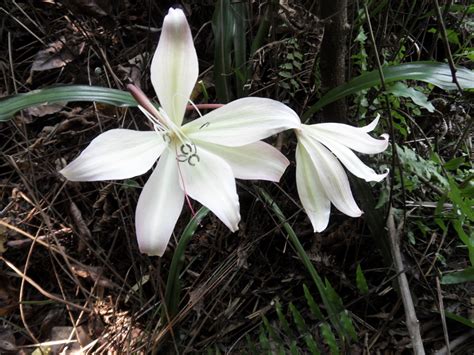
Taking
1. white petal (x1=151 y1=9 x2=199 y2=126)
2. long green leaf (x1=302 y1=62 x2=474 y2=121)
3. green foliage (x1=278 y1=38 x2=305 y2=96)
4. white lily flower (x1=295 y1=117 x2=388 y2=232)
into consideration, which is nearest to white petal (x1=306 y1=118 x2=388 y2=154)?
white lily flower (x1=295 y1=117 x2=388 y2=232)

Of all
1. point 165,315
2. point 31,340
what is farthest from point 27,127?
point 165,315

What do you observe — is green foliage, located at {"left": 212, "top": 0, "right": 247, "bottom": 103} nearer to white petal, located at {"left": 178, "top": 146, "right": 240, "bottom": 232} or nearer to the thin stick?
white petal, located at {"left": 178, "top": 146, "right": 240, "bottom": 232}

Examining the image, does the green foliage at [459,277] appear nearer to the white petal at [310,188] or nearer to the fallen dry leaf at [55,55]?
the white petal at [310,188]

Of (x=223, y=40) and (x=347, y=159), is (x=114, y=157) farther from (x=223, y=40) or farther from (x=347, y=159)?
(x=223, y=40)

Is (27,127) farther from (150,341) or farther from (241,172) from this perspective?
(241,172)

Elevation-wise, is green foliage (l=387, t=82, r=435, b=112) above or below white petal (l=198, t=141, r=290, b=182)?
below

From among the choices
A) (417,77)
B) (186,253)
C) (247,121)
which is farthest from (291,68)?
(247,121)
